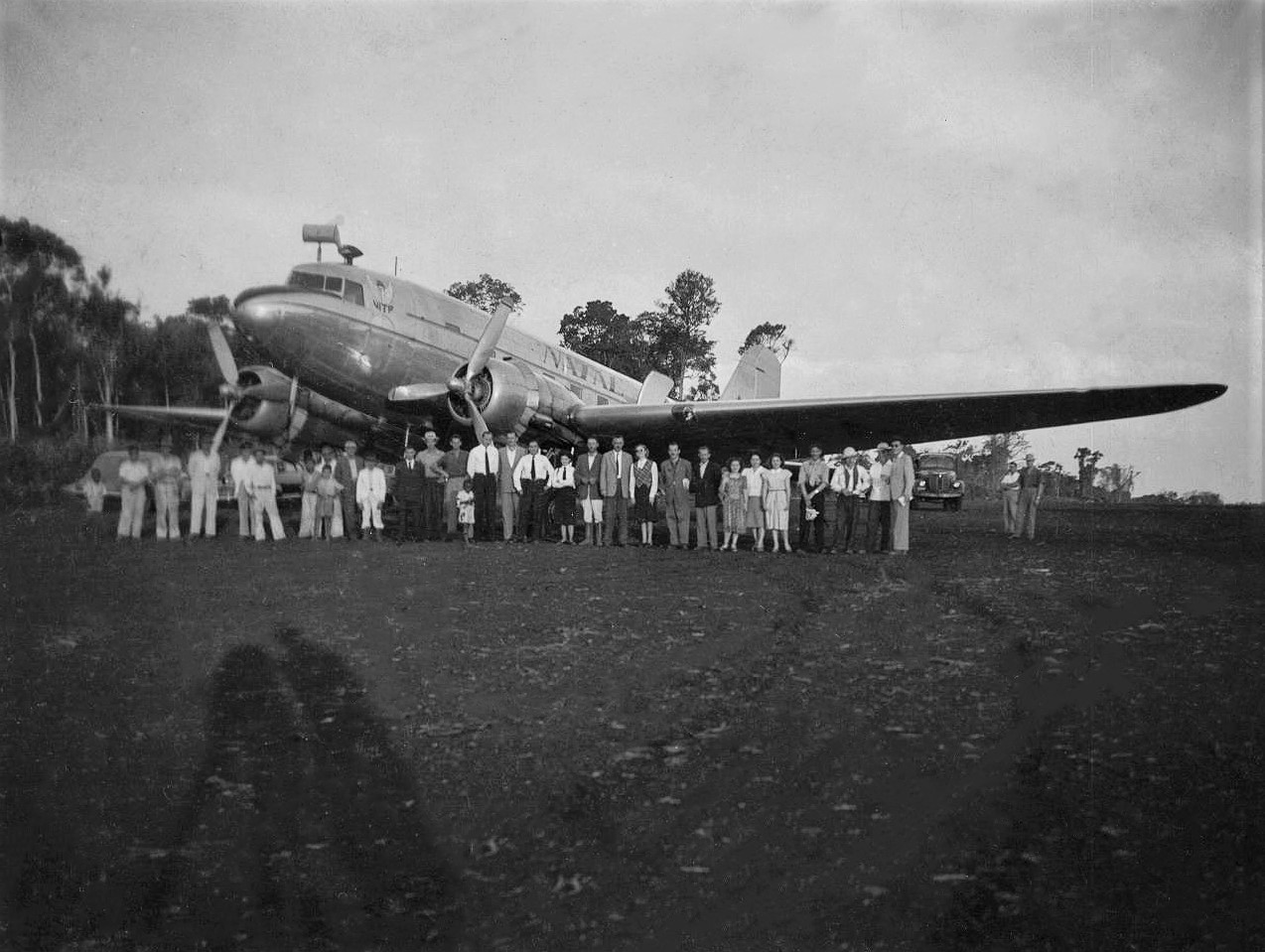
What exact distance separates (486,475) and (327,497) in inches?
104

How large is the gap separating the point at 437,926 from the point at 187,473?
1251 centimetres

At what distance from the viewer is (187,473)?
528 inches

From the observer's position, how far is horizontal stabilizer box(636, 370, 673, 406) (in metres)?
17.5

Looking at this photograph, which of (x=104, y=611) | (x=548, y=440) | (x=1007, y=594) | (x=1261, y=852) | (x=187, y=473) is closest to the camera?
(x=1261, y=852)

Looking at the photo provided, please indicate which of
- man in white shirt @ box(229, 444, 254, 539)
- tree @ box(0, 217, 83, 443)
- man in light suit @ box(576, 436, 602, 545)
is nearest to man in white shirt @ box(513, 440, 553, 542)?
man in light suit @ box(576, 436, 602, 545)

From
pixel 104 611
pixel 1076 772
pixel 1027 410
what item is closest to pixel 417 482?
pixel 104 611

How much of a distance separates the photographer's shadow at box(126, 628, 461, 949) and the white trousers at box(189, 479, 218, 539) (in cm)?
951

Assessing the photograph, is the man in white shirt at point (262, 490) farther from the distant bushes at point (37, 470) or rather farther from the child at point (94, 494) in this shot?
the distant bushes at point (37, 470)

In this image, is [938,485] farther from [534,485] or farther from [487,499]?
[487,499]

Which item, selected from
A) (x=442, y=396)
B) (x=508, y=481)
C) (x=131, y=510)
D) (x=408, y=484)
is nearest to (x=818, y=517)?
(x=508, y=481)

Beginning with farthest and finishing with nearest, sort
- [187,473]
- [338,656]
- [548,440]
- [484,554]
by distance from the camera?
[548,440]
[187,473]
[484,554]
[338,656]

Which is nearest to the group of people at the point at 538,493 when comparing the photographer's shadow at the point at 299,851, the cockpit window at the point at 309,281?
the cockpit window at the point at 309,281

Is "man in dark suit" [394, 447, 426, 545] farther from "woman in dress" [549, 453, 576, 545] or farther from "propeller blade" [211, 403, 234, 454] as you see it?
"propeller blade" [211, 403, 234, 454]

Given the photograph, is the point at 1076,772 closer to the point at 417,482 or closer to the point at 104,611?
the point at 104,611
